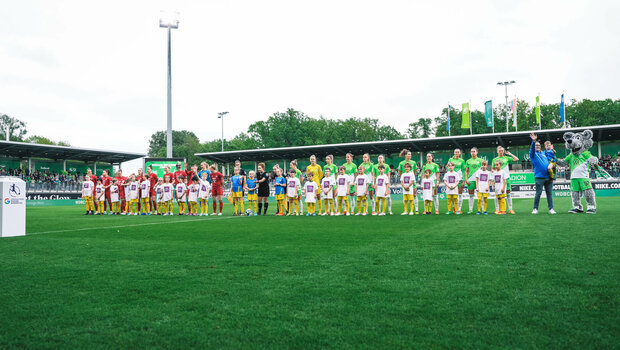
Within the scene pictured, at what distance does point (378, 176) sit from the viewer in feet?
44.6

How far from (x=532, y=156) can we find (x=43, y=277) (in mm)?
11458

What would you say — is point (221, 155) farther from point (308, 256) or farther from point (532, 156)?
point (308, 256)

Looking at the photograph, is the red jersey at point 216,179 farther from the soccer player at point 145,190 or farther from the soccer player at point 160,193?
the soccer player at point 145,190

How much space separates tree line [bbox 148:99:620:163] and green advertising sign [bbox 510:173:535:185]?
46.4 meters

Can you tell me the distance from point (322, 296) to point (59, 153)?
48.0 metres

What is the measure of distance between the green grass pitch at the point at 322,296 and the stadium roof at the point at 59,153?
39293mm

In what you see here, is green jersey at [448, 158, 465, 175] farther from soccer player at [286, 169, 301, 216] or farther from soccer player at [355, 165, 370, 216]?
soccer player at [286, 169, 301, 216]

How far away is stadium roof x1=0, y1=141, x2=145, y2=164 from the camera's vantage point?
1522 inches

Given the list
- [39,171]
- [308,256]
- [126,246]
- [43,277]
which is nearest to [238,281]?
[308,256]

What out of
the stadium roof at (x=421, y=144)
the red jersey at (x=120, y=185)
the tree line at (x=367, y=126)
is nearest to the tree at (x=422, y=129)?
the tree line at (x=367, y=126)

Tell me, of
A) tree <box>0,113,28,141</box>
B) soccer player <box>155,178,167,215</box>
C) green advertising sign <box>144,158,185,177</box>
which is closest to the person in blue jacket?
soccer player <box>155,178,167,215</box>

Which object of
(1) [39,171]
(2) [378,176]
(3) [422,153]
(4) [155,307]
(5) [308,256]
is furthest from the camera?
(1) [39,171]

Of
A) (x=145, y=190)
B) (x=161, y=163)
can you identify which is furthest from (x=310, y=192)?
(x=161, y=163)

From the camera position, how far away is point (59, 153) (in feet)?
143
